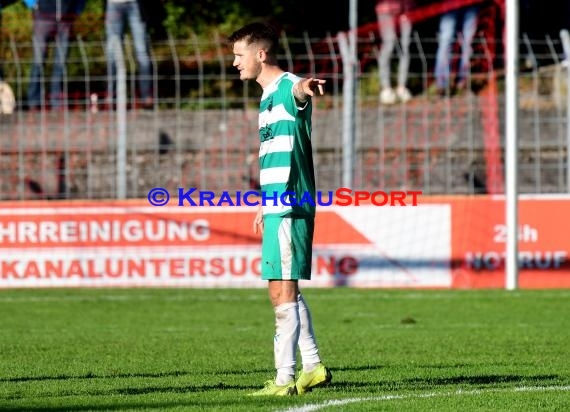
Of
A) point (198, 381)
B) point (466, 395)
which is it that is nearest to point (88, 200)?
point (198, 381)

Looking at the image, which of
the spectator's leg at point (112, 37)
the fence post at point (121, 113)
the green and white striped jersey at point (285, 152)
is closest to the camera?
the green and white striped jersey at point (285, 152)

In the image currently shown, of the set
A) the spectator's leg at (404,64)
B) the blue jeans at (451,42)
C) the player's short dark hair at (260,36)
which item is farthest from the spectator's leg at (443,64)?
the player's short dark hair at (260,36)

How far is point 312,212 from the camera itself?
720 cm

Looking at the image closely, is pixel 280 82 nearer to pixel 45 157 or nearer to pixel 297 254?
pixel 297 254

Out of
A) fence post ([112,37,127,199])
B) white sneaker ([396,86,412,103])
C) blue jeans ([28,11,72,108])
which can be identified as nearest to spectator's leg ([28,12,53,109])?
blue jeans ([28,11,72,108])

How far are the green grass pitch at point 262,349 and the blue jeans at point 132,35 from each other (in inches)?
116

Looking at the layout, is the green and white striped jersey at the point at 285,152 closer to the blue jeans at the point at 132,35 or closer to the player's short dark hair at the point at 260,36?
the player's short dark hair at the point at 260,36

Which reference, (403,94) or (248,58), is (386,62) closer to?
(403,94)

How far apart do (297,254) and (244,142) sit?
12255 mm

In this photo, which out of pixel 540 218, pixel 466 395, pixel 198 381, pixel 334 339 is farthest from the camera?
pixel 540 218

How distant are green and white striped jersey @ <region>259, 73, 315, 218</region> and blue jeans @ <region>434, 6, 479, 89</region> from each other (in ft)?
35.8

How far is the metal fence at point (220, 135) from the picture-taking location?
1814 centimetres

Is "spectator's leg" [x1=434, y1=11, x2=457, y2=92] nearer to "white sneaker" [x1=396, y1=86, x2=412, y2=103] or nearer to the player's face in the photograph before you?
"white sneaker" [x1=396, y1=86, x2=412, y2=103]

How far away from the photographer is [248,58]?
284 inches
